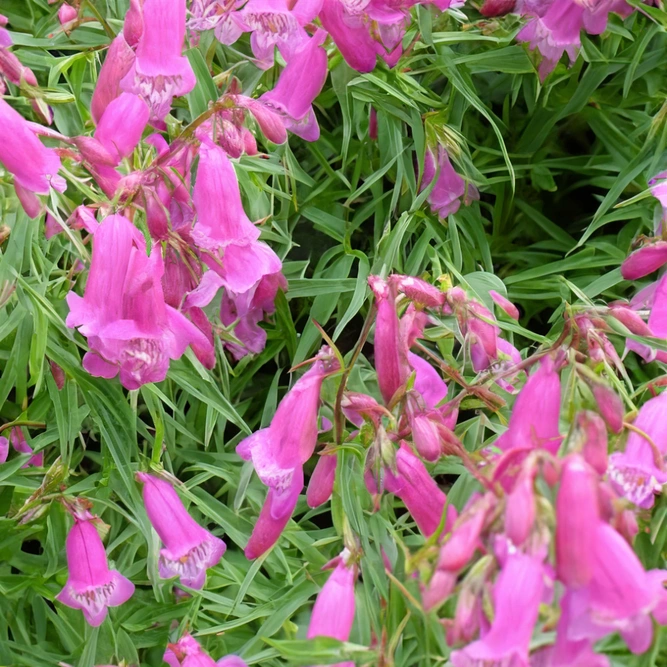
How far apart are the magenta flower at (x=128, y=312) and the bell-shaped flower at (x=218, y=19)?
22cm

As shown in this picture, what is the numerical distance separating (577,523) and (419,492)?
217 mm

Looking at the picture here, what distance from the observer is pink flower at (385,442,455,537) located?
2.13 ft

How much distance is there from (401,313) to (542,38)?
0.37 meters

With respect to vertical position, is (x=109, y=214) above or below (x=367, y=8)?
below

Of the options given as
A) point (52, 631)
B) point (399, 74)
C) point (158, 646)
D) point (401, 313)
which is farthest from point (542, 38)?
point (52, 631)

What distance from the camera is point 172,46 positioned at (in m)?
0.77

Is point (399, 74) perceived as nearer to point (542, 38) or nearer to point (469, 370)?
point (542, 38)

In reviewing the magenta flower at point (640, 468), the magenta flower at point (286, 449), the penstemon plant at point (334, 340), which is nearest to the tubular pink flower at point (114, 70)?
the penstemon plant at point (334, 340)

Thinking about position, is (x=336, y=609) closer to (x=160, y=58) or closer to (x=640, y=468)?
(x=640, y=468)

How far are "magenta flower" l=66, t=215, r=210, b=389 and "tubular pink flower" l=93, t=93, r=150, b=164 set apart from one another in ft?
0.34

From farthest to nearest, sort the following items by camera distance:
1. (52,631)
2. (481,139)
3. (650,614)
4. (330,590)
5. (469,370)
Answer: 1. (481,139)
2. (52,631)
3. (469,370)
4. (330,590)
5. (650,614)

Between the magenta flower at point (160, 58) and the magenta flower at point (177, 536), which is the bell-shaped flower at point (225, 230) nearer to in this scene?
the magenta flower at point (160, 58)

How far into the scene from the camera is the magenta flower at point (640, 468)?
2.02ft

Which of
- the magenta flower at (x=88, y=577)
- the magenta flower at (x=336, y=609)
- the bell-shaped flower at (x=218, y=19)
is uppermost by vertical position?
the bell-shaped flower at (x=218, y=19)
